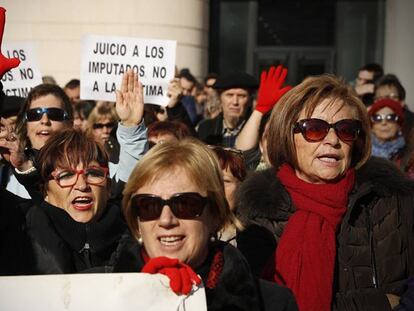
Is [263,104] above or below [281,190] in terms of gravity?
above

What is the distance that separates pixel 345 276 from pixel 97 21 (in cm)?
1224

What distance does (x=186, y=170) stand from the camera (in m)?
3.19

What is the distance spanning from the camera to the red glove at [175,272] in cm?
279

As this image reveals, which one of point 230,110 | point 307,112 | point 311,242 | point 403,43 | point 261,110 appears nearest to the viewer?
point 311,242

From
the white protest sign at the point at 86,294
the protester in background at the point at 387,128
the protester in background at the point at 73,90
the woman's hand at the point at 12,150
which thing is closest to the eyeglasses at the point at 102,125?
the woman's hand at the point at 12,150

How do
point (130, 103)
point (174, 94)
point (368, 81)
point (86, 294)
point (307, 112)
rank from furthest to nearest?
point (368, 81) → point (174, 94) → point (130, 103) → point (307, 112) → point (86, 294)

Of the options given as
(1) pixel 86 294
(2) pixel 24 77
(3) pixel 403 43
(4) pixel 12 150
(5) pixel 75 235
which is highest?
(3) pixel 403 43

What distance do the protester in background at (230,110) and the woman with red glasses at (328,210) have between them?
13.1ft

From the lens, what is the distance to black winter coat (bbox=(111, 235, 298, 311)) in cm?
304

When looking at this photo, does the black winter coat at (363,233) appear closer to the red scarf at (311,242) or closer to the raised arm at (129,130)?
the red scarf at (311,242)

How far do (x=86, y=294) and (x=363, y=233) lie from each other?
1.54 meters

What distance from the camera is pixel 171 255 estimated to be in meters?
3.13

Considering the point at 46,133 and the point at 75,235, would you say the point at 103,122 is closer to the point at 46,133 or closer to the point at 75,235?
the point at 46,133

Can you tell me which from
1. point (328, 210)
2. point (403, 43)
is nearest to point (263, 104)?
point (328, 210)
